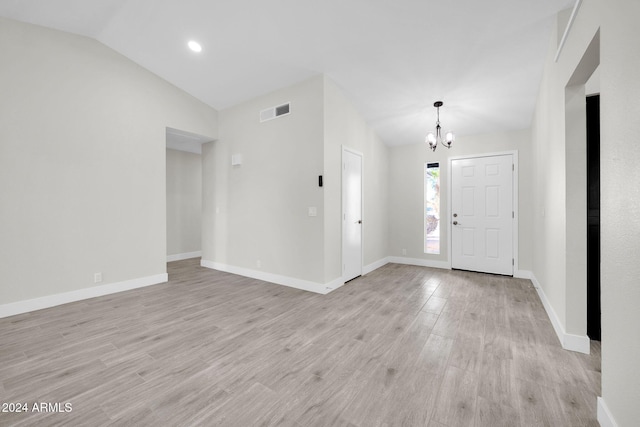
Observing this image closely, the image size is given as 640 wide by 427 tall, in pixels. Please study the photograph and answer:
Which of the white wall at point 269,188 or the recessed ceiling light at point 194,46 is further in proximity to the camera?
the white wall at point 269,188

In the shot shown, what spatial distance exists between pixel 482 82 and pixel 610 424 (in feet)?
12.0

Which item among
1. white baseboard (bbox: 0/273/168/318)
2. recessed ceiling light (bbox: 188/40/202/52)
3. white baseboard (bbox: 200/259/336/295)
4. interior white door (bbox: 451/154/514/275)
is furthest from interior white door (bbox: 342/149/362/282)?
white baseboard (bbox: 0/273/168/318)

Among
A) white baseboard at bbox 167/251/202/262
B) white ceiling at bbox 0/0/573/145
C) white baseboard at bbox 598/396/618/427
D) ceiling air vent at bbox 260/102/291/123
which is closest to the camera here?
white baseboard at bbox 598/396/618/427

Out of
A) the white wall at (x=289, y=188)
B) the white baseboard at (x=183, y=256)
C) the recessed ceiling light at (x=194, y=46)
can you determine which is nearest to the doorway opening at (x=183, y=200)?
the white baseboard at (x=183, y=256)

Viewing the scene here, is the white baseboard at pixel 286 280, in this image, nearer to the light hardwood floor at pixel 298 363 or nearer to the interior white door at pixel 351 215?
the light hardwood floor at pixel 298 363

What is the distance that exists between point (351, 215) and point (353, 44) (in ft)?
8.17

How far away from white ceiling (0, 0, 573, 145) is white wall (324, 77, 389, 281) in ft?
1.03

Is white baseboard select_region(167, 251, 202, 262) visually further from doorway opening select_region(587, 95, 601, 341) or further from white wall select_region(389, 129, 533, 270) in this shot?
doorway opening select_region(587, 95, 601, 341)

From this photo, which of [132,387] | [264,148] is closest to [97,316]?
[132,387]

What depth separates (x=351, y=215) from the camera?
4.59 metres

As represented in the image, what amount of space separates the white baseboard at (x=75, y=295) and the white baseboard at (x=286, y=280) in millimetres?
1109

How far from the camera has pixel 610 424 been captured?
4.58ft

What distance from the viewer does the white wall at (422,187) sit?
4.70 m

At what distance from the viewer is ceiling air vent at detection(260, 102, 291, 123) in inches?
169
